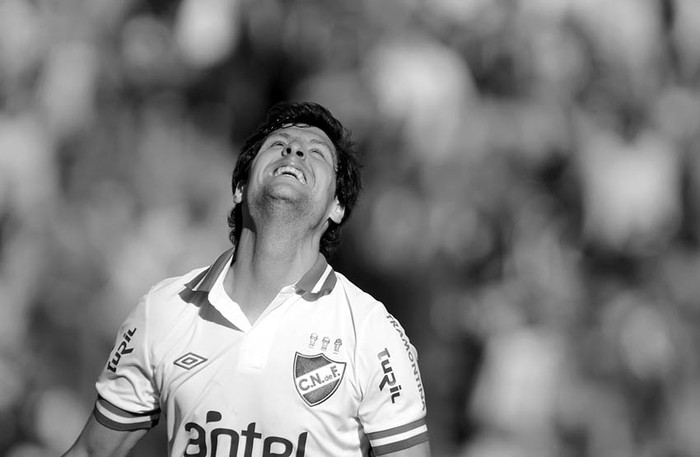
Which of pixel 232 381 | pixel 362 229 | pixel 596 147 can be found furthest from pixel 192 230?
pixel 232 381

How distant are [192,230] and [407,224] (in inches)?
44.5

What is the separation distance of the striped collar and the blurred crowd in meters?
3.04

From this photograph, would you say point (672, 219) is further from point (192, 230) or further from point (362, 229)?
point (192, 230)

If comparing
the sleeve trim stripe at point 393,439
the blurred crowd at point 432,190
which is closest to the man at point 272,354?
the sleeve trim stripe at point 393,439

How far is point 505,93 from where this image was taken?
18.5 ft

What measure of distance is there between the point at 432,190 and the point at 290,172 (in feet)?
10.6

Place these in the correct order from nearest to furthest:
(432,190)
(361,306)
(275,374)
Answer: (275,374) → (361,306) → (432,190)

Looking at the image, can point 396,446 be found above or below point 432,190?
below

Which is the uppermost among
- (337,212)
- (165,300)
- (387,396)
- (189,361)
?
(337,212)

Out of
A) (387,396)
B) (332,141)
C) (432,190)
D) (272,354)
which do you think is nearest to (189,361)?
(272,354)

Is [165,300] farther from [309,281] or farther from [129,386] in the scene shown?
[309,281]

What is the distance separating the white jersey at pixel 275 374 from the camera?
7.17 feet

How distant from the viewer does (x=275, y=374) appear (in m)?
2.21

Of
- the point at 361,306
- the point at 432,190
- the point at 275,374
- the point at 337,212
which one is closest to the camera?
the point at 275,374
